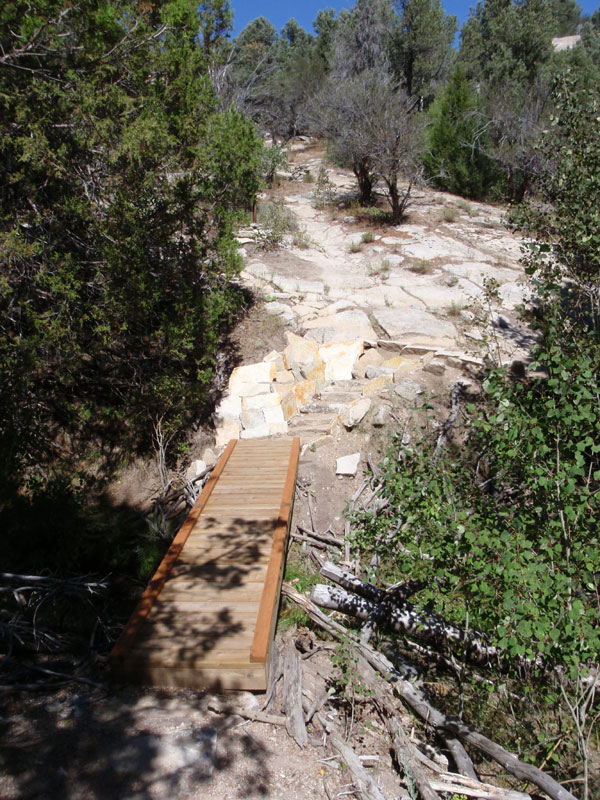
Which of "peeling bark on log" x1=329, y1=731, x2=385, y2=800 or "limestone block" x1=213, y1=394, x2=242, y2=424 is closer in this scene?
"peeling bark on log" x1=329, y1=731, x2=385, y2=800

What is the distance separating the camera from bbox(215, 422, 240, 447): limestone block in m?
6.48

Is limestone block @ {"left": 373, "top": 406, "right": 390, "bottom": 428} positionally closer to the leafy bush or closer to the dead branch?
the dead branch

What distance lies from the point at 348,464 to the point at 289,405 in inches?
53.2

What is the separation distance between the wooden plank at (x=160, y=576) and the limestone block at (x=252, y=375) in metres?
1.60

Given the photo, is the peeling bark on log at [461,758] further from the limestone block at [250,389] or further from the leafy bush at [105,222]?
the limestone block at [250,389]

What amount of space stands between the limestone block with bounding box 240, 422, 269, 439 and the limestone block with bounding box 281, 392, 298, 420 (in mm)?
302

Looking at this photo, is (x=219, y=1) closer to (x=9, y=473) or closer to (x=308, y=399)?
(x=308, y=399)

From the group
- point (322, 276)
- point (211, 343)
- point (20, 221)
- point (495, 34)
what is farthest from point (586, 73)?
point (20, 221)

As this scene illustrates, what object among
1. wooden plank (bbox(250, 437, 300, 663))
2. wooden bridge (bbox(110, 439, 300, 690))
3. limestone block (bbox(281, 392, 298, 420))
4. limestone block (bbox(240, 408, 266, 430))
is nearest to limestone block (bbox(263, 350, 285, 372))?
limestone block (bbox(281, 392, 298, 420))

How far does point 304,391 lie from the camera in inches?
270

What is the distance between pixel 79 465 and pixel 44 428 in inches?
25.5

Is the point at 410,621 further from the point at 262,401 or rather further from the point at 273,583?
the point at 262,401

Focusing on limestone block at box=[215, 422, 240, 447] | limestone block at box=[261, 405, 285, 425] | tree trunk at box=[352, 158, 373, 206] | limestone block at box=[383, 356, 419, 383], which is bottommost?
limestone block at box=[215, 422, 240, 447]

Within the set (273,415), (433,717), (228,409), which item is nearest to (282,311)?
(228,409)
